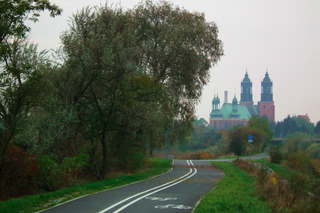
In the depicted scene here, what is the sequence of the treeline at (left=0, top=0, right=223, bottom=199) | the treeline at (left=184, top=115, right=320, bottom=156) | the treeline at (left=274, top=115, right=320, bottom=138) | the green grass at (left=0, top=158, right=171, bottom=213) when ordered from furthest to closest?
the treeline at (left=274, top=115, right=320, bottom=138) < the treeline at (left=184, top=115, right=320, bottom=156) < the treeline at (left=0, top=0, right=223, bottom=199) < the green grass at (left=0, top=158, right=171, bottom=213)

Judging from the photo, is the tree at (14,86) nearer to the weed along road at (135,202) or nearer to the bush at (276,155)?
the weed along road at (135,202)

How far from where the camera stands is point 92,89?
64.2ft

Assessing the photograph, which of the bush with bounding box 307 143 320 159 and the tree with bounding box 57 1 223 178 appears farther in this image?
the bush with bounding box 307 143 320 159

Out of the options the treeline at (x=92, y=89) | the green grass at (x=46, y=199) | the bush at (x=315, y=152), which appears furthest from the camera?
the bush at (x=315, y=152)

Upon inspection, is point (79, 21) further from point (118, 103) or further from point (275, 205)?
point (275, 205)

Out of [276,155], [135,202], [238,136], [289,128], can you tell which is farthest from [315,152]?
[289,128]

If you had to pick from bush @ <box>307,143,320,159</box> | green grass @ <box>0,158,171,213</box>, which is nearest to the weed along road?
Answer: green grass @ <box>0,158,171,213</box>

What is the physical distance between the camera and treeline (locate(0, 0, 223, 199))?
13.9 m

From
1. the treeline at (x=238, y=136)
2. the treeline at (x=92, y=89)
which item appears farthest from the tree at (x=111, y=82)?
the treeline at (x=238, y=136)

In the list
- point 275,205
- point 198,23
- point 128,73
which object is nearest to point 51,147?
point 128,73

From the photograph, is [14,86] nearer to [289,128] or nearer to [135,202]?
[135,202]

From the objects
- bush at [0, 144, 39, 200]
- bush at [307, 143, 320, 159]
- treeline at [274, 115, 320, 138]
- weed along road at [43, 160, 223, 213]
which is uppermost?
treeline at [274, 115, 320, 138]

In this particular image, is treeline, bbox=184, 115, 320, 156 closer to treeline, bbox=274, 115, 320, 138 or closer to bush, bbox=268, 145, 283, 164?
treeline, bbox=274, 115, 320, 138

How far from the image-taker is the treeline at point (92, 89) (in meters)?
13.9
